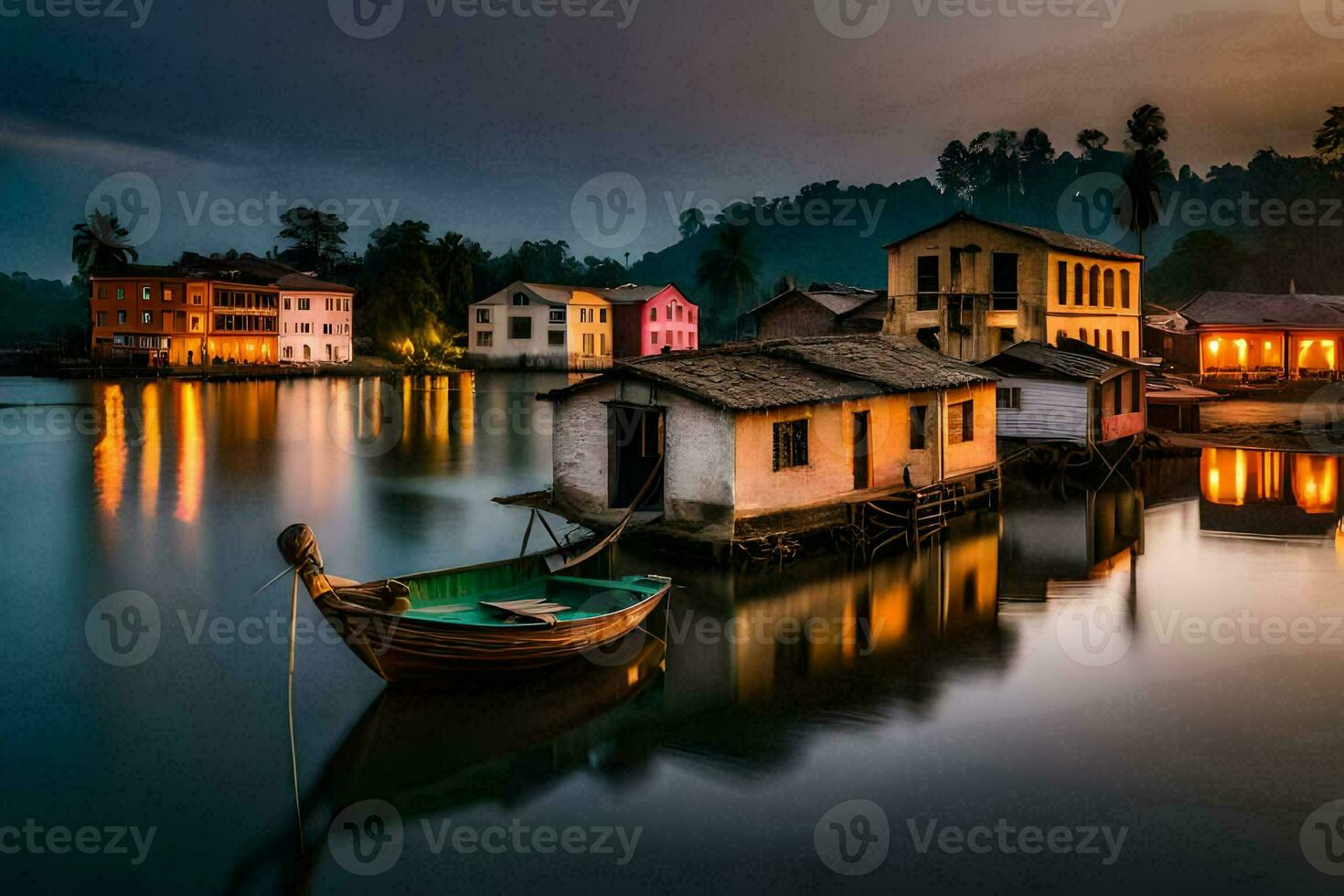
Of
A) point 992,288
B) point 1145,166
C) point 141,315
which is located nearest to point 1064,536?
point 992,288

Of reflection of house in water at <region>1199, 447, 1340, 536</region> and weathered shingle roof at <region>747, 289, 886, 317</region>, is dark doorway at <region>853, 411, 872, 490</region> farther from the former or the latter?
weathered shingle roof at <region>747, 289, 886, 317</region>

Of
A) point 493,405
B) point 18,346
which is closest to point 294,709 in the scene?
point 493,405

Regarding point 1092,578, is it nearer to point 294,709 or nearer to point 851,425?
point 851,425

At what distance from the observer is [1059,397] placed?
3775cm

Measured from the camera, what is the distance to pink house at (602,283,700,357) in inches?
3959

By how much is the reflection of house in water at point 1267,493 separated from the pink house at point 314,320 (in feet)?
247

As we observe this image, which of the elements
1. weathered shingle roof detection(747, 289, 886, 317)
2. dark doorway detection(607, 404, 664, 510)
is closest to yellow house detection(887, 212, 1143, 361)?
weathered shingle roof detection(747, 289, 886, 317)

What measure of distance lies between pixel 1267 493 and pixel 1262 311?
107 ft

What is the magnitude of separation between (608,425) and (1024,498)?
14.7 meters

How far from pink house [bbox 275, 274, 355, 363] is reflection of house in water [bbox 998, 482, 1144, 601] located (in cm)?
7606

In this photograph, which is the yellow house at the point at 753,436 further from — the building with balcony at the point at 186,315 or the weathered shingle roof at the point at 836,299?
the building with balcony at the point at 186,315

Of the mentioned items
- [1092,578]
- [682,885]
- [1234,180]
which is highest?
[1234,180]

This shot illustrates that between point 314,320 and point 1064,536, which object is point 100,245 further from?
point 1064,536

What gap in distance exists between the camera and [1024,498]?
34.0 m
